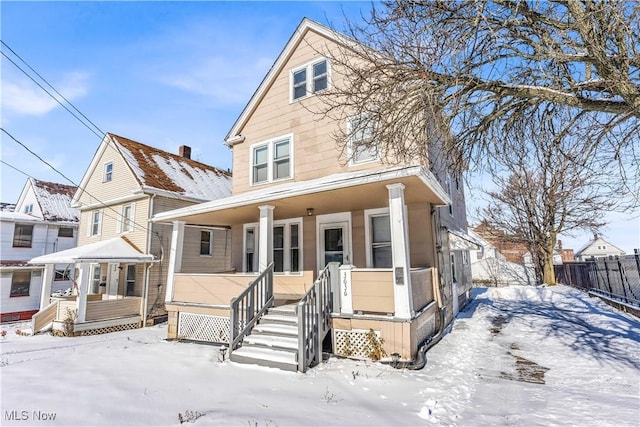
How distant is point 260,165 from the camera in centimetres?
1159

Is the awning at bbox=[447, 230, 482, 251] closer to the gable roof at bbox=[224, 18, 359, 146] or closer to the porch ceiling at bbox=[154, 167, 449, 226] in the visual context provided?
the porch ceiling at bbox=[154, 167, 449, 226]

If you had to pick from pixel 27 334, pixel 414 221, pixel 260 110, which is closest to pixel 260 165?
pixel 260 110

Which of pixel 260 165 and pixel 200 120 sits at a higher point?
pixel 200 120

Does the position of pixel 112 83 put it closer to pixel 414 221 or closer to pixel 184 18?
pixel 184 18

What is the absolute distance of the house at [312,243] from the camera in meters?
6.51

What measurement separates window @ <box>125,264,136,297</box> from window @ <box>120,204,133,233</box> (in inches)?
76.3

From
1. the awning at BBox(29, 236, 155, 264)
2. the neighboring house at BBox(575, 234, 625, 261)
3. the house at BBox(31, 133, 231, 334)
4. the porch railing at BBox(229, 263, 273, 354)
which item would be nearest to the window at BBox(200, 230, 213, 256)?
the house at BBox(31, 133, 231, 334)

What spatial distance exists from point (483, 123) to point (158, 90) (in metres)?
10.3

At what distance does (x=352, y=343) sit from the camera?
6793 millimetres

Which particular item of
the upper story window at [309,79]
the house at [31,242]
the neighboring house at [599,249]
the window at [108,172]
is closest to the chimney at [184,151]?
the window at [108,172]

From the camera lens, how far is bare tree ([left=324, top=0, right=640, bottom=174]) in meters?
4.77

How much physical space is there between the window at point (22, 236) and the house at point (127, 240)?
543cm

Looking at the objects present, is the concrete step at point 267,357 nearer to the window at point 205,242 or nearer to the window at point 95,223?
the window at point 205,242

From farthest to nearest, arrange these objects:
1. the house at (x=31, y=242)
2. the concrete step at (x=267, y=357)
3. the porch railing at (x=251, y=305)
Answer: the house at (x=31, y=242)
the porch railing at (x=251, y=305)
the concrete step at (x=267, y=357)
